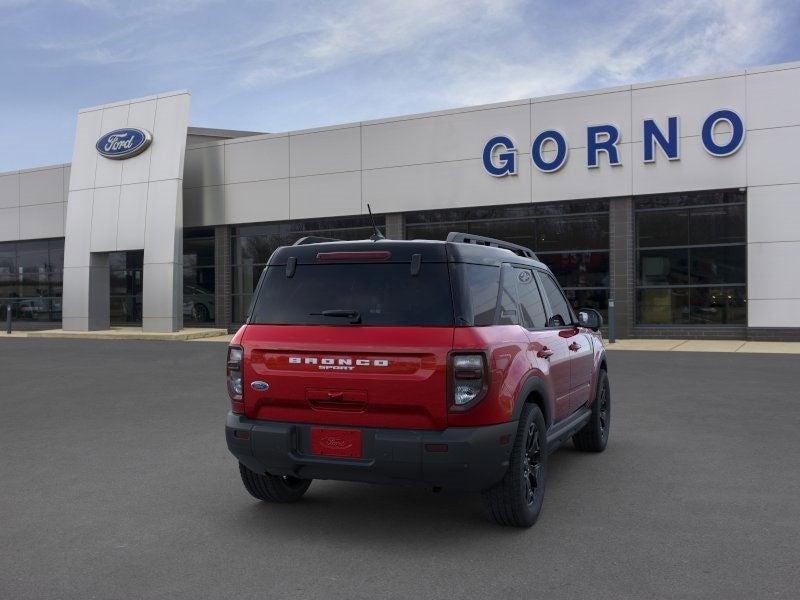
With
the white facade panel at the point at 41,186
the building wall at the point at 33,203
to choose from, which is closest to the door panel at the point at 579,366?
the building wall at the point at 33,203

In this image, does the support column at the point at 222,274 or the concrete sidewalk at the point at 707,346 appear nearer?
the concrete sidewalk at the point at 707,346

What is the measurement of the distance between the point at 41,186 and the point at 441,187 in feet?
60.9

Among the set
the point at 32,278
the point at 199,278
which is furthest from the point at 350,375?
the point at 32,278

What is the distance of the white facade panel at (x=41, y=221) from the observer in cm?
3128

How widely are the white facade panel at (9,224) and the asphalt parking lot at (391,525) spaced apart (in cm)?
2710

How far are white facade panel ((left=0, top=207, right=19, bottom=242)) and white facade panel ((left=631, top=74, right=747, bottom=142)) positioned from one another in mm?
26184

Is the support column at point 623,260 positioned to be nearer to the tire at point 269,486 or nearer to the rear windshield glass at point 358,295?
the tire at point 269,486

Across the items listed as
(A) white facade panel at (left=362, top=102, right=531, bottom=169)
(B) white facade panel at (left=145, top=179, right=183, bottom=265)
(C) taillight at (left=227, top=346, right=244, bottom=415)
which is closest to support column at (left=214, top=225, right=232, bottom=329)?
(B) white facade panel at (left=145, top=179, right=183, bottom=265)

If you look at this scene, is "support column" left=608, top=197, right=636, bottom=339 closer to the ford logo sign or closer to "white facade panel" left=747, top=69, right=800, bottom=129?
"white facade panel" left=747, top=69, right=800, bottom=129

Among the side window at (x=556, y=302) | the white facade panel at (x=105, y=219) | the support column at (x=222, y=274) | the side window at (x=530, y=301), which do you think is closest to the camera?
the side window at (x=530, y=301)

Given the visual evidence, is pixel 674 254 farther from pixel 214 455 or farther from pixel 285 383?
pixel 285 383

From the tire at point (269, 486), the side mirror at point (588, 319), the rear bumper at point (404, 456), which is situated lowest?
the tire at point (269, 486)

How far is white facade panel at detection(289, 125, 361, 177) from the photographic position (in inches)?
978

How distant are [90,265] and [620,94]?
19.5 m
